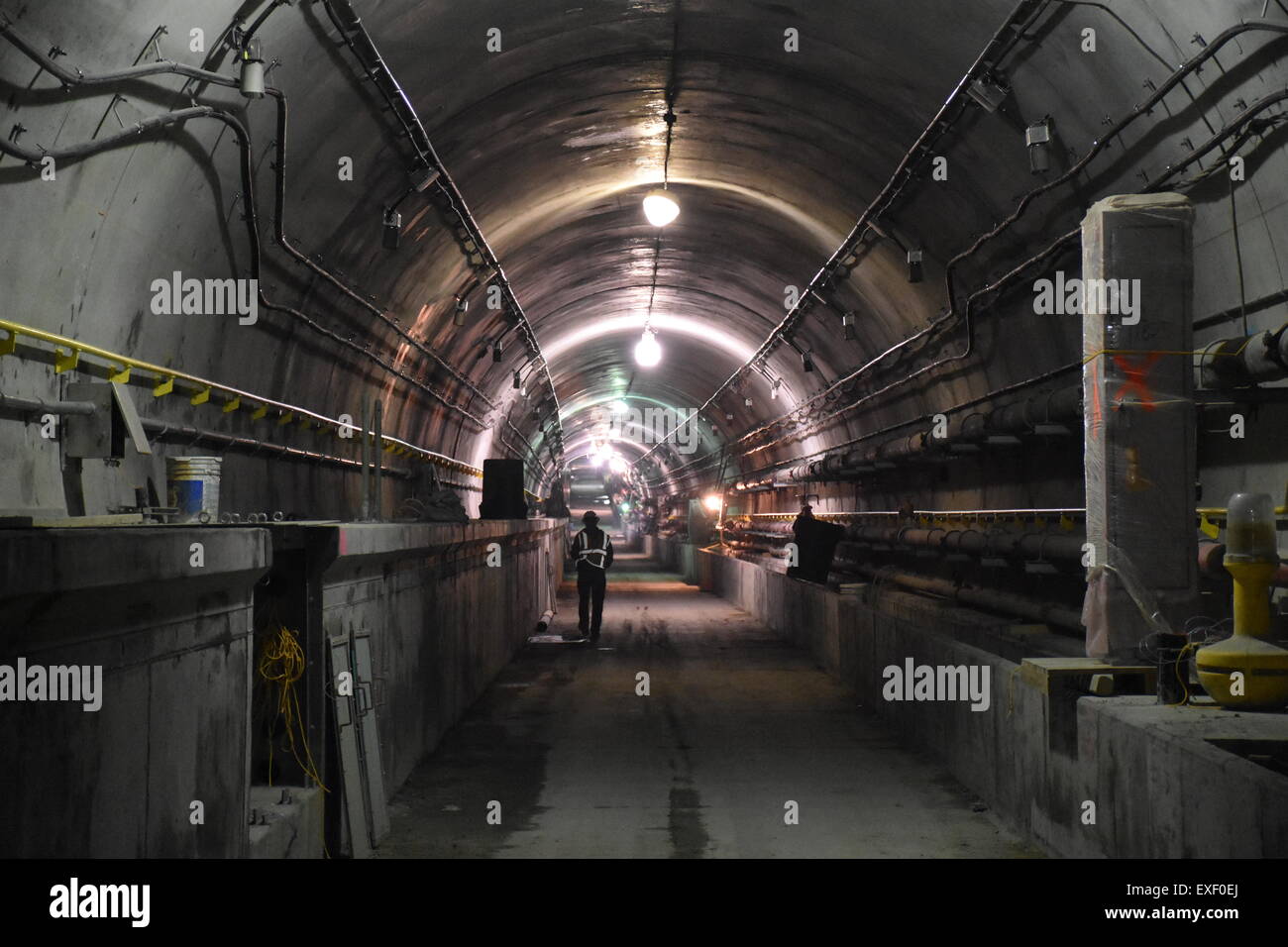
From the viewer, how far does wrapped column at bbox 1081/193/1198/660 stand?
809 centimetres

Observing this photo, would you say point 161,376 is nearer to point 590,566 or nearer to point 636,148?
point 636,148

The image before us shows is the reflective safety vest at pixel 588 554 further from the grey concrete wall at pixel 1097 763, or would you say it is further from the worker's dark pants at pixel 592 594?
the grey concrete wall at pixel 1097 763

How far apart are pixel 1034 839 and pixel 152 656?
5.32 metres

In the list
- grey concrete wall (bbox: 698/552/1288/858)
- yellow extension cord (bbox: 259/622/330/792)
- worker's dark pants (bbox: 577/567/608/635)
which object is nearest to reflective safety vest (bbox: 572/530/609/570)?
worker's dark pants (bbox: 577/567/608/635)

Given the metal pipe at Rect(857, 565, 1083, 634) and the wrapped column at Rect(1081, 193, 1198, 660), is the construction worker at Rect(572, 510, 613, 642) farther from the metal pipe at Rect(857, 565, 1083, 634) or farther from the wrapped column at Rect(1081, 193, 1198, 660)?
the wrapped column at Rect(1081, 193, 1198, 660)

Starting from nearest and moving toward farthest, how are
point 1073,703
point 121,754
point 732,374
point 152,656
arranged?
point 121,754 < point 152,656 < point 1073,703 < point 732,374

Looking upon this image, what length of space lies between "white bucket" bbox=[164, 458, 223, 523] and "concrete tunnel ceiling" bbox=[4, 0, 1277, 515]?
1.01 m

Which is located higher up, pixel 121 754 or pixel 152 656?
pixel 152 656

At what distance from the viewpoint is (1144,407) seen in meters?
8.09

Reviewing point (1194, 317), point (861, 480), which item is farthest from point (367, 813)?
point (861, 480)

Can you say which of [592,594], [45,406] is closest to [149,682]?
[45,406]

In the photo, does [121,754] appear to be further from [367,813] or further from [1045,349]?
[1045,349]

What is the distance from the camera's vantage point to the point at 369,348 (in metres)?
15.3

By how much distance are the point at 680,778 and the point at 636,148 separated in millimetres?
8037
